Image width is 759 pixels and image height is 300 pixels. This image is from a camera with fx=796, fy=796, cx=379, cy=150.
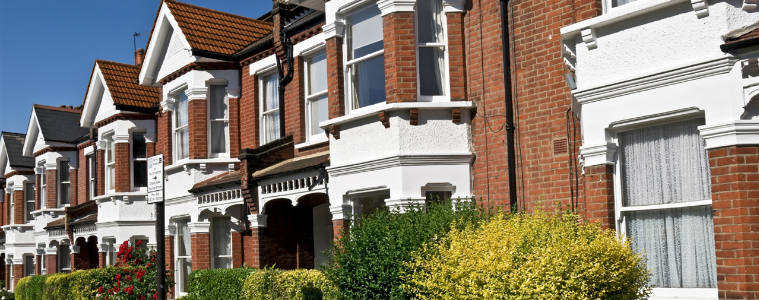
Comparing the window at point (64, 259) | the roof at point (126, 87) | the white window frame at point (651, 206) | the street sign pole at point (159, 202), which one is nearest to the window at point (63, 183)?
the window at point (64, 259)

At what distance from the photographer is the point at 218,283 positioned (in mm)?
17172

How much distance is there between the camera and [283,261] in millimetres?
18500

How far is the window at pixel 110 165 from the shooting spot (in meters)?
26.0

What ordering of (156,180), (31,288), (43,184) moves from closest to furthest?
(156,180) < (31,288) < (43,184)

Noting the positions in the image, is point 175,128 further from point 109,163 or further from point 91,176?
point 91,176

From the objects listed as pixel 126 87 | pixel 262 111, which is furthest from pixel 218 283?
pixel 126 87

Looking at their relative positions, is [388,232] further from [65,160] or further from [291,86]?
[65,160]

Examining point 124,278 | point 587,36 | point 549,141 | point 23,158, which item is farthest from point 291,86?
point 23,158

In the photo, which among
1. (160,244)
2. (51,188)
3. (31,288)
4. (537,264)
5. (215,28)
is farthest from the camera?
(51,188)

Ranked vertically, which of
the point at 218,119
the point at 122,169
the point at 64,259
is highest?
the point at 218,119

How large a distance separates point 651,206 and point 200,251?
13.6 metres

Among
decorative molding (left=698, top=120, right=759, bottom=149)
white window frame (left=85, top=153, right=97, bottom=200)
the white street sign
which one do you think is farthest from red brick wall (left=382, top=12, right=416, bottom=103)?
white window frame (left=85, top=153, right=97, bottom=200)

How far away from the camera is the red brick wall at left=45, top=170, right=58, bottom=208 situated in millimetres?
33344

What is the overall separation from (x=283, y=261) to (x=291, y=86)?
4.07 metres
